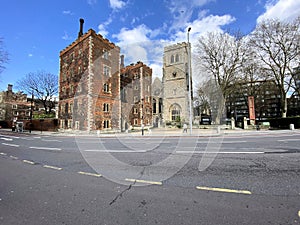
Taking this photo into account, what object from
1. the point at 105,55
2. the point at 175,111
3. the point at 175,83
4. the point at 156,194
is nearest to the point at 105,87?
the point at 105,55

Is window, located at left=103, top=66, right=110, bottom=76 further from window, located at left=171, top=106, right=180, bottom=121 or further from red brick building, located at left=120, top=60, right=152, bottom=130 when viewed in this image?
window, located at left=171, top=106, right=180, bottom=121

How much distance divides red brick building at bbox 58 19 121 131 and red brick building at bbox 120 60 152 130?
6.29 meters

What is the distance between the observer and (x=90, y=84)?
26.2 m

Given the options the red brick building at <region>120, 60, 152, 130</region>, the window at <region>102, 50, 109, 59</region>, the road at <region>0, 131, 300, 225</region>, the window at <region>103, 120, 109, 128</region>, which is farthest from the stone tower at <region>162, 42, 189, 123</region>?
the road at <region>0, 131, 300, 225</region>

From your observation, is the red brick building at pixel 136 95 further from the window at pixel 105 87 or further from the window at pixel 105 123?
the window at pixel 105 87

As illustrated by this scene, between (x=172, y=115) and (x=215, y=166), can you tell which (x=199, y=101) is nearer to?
(x=172, y=115)

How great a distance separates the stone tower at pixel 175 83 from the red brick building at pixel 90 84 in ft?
54.7

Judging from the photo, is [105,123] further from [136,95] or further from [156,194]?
[156,194]

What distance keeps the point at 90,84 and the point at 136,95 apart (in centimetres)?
1726

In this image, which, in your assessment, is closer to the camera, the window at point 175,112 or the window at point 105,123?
the window at point 105,123

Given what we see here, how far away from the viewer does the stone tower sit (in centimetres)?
4238

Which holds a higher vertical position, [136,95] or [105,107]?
[136,95]

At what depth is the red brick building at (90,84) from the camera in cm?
2659

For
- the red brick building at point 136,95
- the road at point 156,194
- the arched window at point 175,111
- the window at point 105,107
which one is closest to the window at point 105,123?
the window at point 105,107
